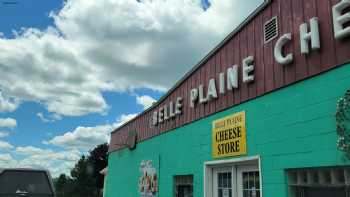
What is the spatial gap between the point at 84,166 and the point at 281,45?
3595 cm

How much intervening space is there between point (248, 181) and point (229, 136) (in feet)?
3.45

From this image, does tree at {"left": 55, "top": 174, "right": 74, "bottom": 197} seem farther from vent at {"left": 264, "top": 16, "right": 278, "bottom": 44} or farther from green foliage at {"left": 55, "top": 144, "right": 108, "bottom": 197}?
vent at {"left": 264, "top": 16, "right": 278, "bottom": 44}

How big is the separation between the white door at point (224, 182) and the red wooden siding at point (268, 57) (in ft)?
4.61

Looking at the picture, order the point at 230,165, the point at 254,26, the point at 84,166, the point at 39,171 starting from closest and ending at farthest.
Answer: the point at 254,26
the point at 230,165
the point at 39,171
the point at 84,166

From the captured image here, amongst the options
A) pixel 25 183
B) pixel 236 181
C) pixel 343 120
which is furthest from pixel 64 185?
pixel 343 120

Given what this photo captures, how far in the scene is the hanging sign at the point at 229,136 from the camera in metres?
7.43

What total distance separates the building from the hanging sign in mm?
21

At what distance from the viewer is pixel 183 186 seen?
10094 mm

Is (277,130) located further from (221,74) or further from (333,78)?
(221,74)

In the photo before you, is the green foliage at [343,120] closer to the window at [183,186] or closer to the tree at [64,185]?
the window at [183,186]

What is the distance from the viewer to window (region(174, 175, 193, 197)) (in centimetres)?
969

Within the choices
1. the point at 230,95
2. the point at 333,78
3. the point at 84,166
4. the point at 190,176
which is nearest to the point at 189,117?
the point at 190,176

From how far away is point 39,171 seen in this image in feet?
28.6

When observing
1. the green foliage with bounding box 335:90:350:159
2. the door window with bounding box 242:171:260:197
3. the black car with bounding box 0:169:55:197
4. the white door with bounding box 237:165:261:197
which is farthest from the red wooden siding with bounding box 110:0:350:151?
the black car with bounding box 0:169:55:197
